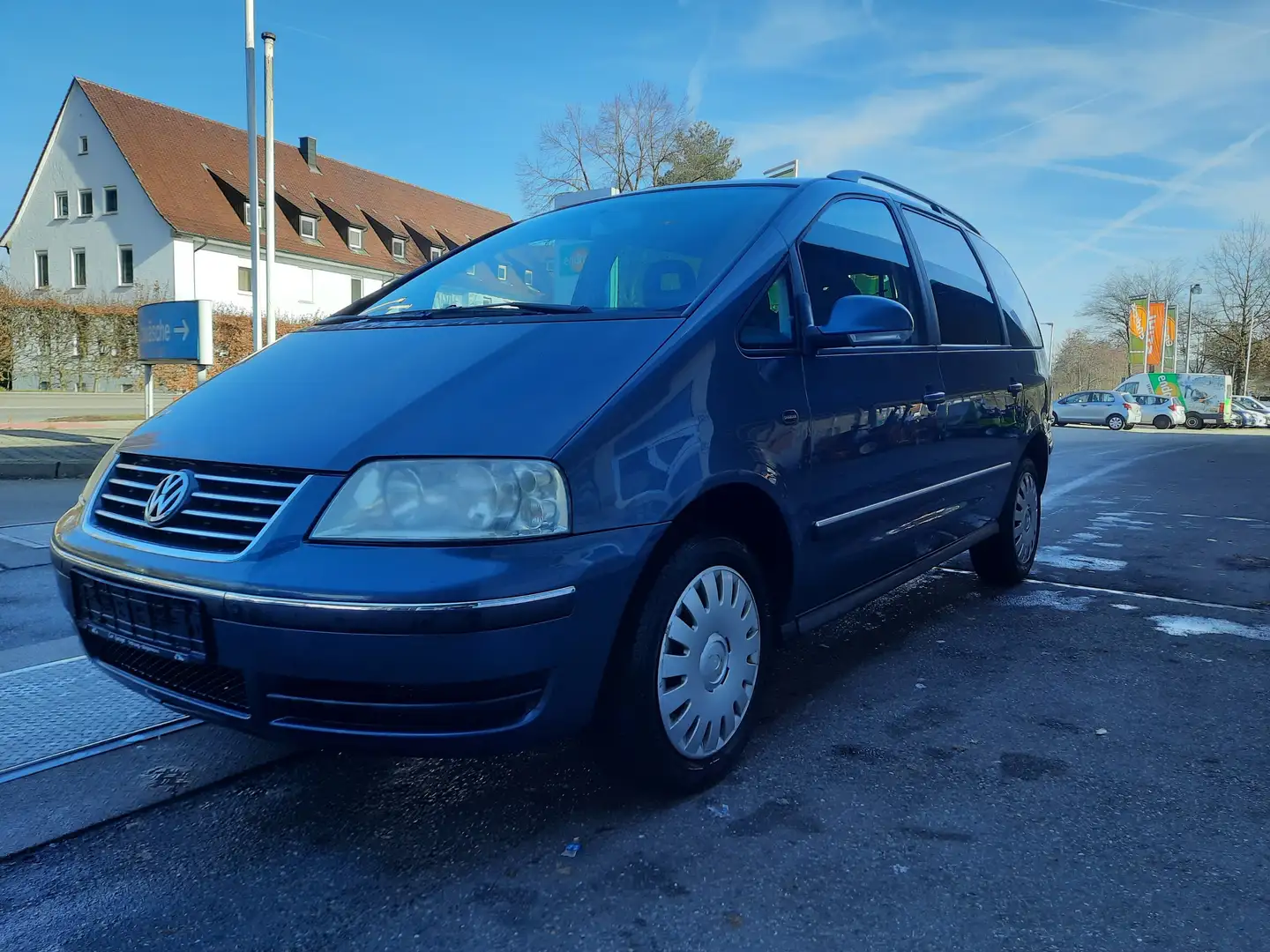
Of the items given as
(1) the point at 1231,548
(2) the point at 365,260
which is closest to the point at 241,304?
(2) the point at 365,260

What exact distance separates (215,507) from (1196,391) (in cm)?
4744

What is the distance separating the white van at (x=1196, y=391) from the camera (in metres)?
41.2

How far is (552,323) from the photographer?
254 centimetres

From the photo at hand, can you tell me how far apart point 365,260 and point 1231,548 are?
3914 centimetres

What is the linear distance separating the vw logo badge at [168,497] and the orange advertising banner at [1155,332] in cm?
5383

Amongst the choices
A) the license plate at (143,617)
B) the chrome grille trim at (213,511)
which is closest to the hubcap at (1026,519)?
the chrome grille trim at (213,511)

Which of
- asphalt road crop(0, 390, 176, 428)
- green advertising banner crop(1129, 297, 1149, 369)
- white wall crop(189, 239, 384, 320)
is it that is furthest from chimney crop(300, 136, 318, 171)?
green advertising banner crop(1129, 297, 1149, 369)

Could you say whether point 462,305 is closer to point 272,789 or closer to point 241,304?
point 272,789

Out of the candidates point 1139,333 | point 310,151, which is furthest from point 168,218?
point 1139,333

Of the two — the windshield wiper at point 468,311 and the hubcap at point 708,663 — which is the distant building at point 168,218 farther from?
the hubcap at point 708,663

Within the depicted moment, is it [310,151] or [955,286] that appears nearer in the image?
[955,286]

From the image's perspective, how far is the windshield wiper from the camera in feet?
8.83

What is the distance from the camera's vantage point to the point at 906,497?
11.2ft

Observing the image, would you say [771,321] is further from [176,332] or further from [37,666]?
[176,332]
